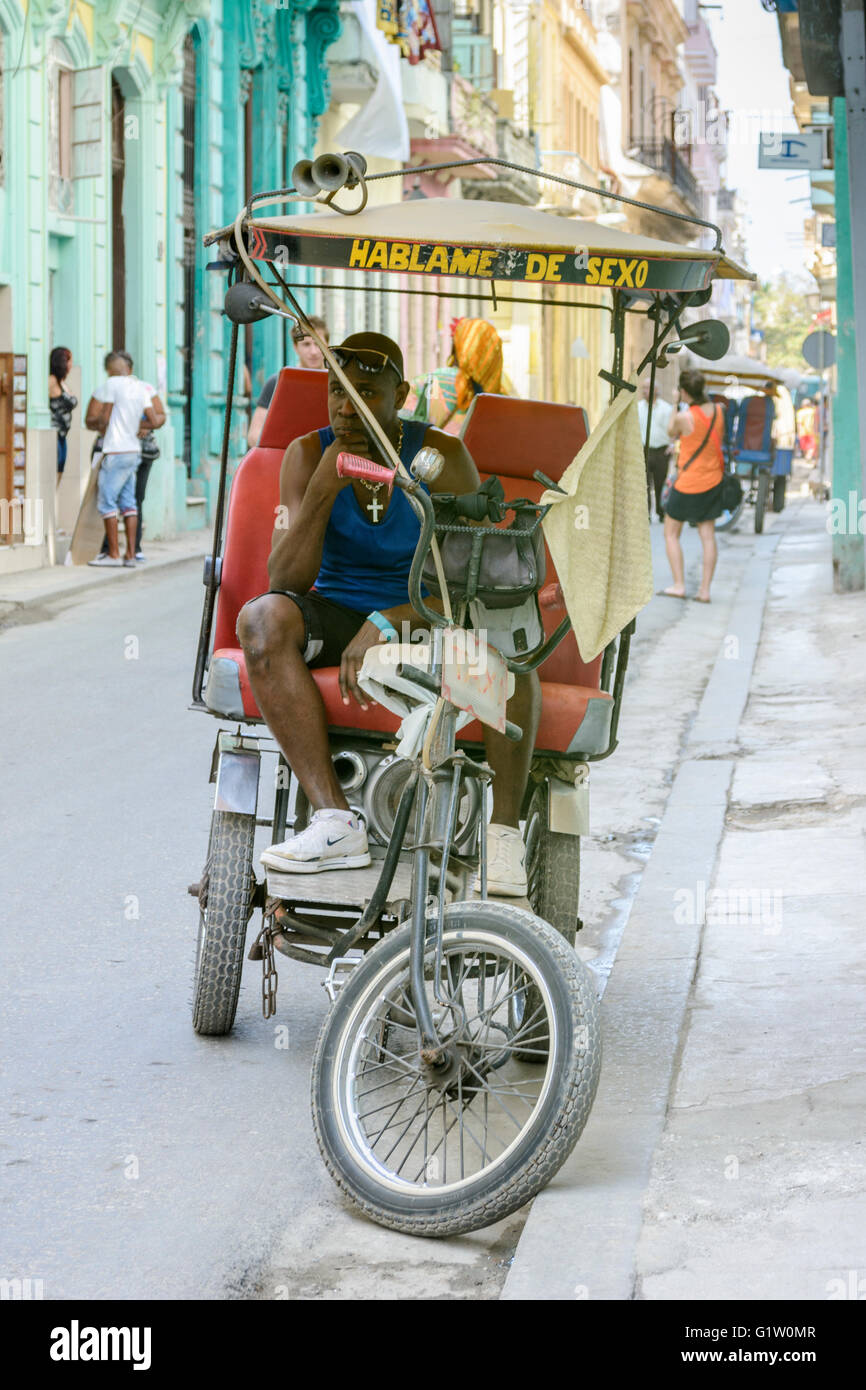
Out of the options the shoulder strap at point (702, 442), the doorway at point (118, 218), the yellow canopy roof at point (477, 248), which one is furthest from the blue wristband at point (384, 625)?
the doorway at point (118, 218)

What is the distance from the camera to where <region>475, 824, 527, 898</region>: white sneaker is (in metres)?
4.87

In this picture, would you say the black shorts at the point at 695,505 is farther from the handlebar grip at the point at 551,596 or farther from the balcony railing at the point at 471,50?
the balcony railing at the point at 471,50

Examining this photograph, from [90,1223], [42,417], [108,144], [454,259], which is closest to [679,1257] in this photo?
[90,1223]

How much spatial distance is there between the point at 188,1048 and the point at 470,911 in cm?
140

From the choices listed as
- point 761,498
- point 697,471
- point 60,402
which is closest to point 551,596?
point 697,471

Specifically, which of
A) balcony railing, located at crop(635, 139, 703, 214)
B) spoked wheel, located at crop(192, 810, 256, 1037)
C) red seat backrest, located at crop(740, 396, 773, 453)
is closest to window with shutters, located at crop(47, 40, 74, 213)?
red seat backrest, located at crop(740, 396, 773, 453)

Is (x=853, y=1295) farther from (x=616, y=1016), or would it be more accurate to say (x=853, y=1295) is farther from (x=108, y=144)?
(x=108, y=144)

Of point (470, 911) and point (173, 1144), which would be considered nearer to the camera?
point (470, 911)

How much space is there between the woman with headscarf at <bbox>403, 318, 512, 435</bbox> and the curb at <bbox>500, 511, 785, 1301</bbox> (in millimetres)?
1736

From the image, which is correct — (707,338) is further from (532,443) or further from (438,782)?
Result: (438,782)

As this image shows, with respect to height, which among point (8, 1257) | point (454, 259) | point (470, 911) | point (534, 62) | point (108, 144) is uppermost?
point (534, 62)

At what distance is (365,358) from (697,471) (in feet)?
40.3

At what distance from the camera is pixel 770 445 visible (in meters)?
28.3

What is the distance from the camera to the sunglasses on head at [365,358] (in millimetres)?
4828
